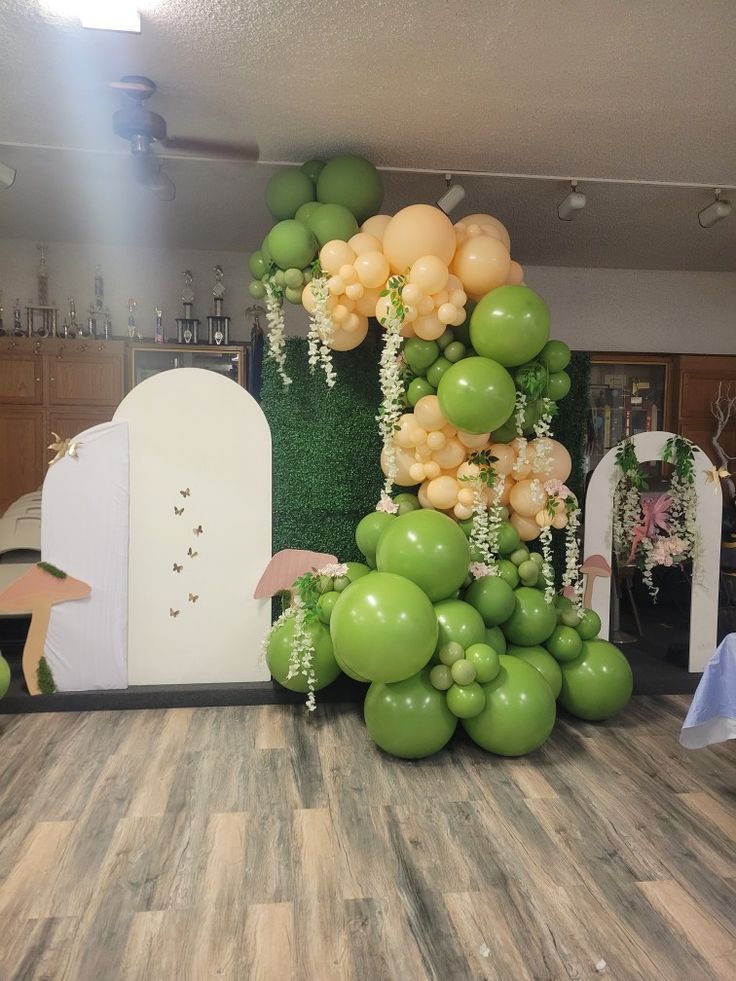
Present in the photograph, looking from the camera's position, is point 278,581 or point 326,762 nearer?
point 326,762

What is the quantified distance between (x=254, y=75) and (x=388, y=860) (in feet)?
8.99

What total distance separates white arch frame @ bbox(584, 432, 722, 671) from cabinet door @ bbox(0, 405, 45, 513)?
3.94 metres

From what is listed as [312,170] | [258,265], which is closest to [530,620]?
[258,265]

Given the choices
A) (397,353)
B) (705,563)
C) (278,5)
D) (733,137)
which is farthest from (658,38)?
(705,563)

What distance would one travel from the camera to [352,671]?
111 inches

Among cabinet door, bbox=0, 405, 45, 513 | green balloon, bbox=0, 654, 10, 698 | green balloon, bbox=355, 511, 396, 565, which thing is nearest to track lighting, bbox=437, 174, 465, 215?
green balloon, bbox=355, 511, 396, 565

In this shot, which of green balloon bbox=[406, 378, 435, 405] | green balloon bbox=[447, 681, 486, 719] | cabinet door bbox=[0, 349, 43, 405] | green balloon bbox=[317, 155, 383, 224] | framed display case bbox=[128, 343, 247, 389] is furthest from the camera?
framed display case bbox=[128, 343, 247, 389]

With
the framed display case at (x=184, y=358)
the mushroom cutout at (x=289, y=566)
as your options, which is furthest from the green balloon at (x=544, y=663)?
the framed display case at (x=184, y=358)

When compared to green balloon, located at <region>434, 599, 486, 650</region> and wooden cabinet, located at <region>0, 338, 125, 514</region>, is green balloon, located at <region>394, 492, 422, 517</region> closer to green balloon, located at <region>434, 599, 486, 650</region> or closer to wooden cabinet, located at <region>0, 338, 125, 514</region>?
green balloon, located at <region>434, 599, 486, 650</region>

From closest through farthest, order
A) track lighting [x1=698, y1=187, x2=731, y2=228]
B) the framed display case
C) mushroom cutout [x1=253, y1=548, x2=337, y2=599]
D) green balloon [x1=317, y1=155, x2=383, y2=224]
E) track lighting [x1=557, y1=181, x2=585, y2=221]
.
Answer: green balloon [x1=317, y1=155, x2=383, y2=224] → mushroom cutout [x1=253, y1=548, x2=337, y2=599] → track lighting [x1=557, y1=181, x2=585, y2=221] → track lighting [x1=698, y1=187, x2=731, y2=228] → the framed display case

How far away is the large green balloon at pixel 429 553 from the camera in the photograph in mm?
2824

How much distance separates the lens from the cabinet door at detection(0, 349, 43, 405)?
5.38m

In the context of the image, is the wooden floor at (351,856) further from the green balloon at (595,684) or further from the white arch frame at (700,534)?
the white arch frame at (700,534)

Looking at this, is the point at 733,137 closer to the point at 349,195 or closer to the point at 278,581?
the point at 349,195
